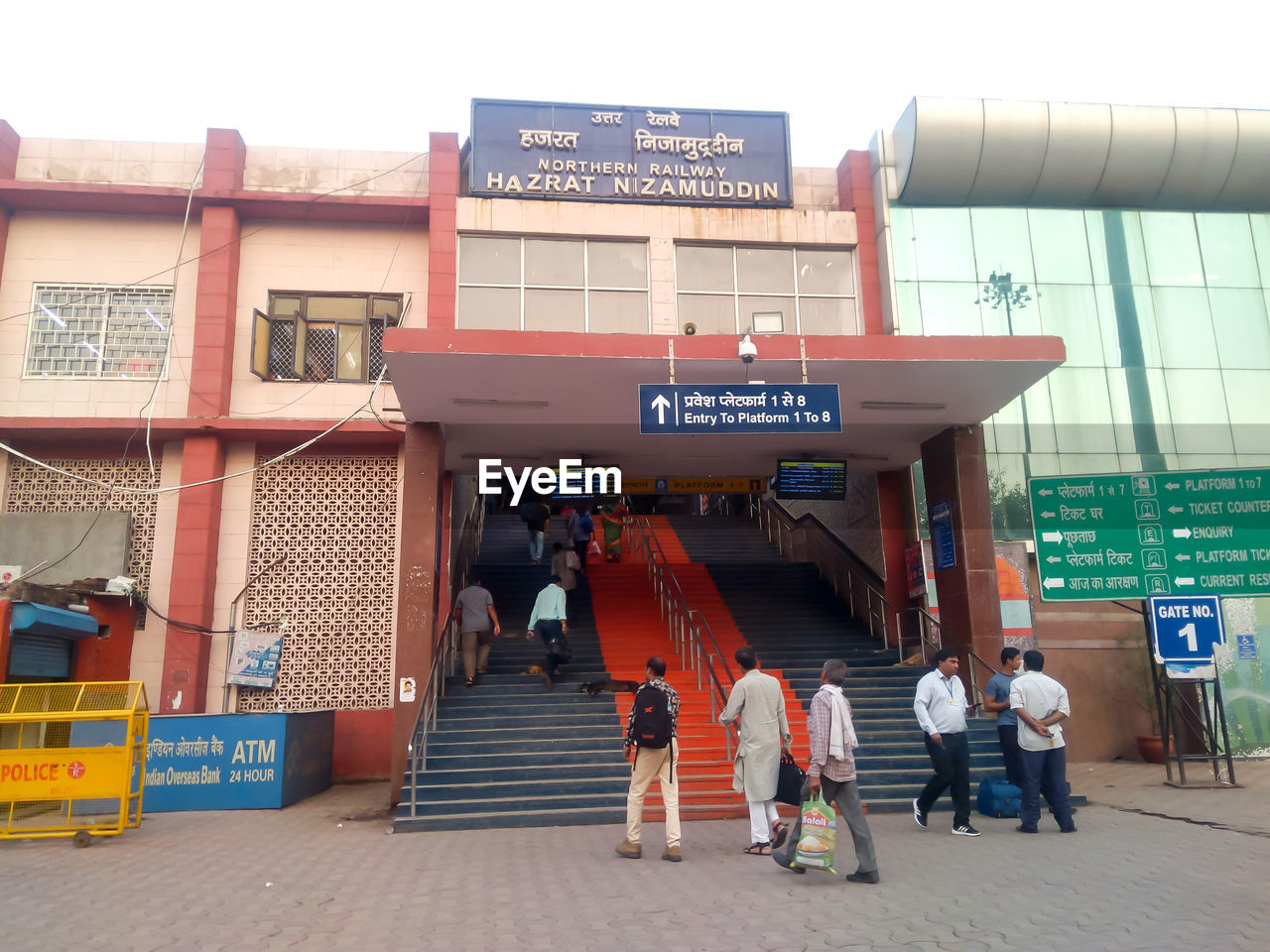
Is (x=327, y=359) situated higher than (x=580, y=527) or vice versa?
(x=327, y=359)

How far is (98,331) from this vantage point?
14320 millimetres

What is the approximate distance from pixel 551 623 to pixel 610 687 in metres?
1.11

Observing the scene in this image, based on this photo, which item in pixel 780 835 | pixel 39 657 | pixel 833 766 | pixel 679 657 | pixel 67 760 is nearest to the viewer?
pixel 833 766

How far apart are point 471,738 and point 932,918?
6.58 meters

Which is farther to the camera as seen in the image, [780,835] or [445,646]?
[445,646]

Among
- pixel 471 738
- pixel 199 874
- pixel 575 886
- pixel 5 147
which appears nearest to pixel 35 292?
pixel 5 147

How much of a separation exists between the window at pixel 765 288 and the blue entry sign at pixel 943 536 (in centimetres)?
349

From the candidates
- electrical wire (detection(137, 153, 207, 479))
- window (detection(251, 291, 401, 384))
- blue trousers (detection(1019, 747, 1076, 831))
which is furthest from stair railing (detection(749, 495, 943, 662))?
electrical wire (detection(137, 153, 207, 479))

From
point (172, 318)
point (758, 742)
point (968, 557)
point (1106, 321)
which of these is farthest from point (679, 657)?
point (172, 318)

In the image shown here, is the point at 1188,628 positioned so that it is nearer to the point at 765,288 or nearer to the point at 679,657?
the point at 679,657

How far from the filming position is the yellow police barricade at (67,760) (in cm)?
870

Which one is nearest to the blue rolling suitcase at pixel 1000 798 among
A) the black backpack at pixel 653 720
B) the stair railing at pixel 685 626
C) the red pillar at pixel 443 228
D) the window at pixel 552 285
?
the stair railing at pixel 685 626

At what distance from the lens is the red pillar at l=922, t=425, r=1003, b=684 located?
12.4 m

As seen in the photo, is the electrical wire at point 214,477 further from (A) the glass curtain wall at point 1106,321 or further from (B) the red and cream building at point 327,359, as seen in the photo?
(A) the glass curtain wall at point 1106,321
